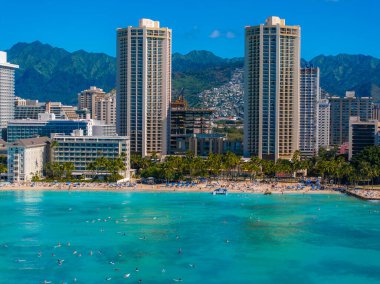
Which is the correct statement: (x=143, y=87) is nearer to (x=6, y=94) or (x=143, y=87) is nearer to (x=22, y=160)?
(x=22, y=160)

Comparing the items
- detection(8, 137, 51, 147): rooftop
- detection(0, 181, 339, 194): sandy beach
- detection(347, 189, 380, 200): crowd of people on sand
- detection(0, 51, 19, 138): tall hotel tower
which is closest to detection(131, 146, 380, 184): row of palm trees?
detection(347, 189, 380, 200): crowd of people on sand

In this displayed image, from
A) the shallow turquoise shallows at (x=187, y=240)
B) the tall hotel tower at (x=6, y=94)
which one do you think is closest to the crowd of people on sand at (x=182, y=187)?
the shallow turquoise shallows at (x=187, y=240)

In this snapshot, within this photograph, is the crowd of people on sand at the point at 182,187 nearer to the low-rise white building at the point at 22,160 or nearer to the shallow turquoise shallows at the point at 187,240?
the low-rise white building at the point at 22,160

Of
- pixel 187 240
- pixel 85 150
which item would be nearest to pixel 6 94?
pixel 85 150

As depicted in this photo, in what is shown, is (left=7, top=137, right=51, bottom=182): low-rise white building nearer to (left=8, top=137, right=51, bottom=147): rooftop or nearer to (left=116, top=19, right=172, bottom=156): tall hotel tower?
(left=8, top=137, right=51, bottom=147): rooftop

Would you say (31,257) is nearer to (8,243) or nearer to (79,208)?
(8,243)

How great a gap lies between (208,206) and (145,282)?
134 ft

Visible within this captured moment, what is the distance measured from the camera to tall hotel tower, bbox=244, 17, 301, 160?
13712 centimetres

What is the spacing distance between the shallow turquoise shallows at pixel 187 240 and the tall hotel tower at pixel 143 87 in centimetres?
4130

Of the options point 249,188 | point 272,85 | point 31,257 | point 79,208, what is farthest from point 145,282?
point 272,85

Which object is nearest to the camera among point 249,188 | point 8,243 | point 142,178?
point 8,243

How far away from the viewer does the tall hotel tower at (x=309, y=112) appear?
15800 cm

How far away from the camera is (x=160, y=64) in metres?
145

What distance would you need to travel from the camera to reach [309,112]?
16025cm
